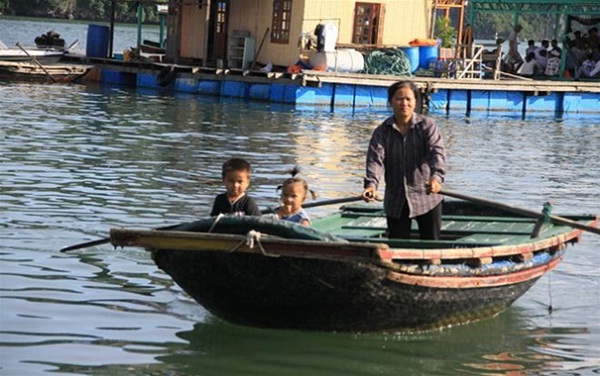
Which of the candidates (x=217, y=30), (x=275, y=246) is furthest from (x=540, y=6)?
(x=275, y=246)

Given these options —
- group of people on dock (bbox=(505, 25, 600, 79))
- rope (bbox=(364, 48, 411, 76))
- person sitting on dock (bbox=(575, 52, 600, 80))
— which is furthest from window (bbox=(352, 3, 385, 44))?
person sitting on dock (bbox=(575, 52, 600, 80))

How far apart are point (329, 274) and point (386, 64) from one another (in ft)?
75.6

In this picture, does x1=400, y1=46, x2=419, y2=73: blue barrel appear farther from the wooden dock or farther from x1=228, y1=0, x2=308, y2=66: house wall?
x1=228, y1=0, x2=308, y2=66: house wall

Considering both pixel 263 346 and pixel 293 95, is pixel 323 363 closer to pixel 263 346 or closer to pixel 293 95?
pixel 263 346

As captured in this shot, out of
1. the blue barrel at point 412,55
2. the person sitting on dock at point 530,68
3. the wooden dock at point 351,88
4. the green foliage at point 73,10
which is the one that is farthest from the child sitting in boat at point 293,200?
the green foliage at point 73,10

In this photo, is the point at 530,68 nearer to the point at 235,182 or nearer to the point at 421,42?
the point at 421,42

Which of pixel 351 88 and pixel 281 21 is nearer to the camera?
pixel 351 88

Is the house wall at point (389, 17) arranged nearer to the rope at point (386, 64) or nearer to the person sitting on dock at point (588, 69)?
the rope at point (386, 64)

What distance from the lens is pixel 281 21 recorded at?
31406mm

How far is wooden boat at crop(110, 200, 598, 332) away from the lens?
7859 millimetres

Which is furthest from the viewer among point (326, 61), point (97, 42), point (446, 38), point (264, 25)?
point (446, 38)

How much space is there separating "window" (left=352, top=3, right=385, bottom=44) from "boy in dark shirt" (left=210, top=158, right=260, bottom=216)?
929 inches

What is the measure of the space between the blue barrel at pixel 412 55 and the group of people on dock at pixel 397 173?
75.0ft

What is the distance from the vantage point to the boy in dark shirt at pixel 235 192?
8750 mm
